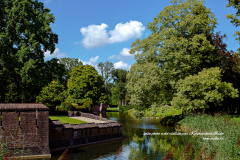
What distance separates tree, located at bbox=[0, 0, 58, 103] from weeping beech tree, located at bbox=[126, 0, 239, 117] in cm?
1163

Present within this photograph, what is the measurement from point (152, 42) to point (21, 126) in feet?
66.9

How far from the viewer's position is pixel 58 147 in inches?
599

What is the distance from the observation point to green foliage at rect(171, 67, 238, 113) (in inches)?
958

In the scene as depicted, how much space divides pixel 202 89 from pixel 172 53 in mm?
5668

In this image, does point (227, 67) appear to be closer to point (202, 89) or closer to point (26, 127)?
point (202, 89)

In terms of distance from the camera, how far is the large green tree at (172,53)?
86.5 ft

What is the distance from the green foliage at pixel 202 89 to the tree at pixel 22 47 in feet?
54.1

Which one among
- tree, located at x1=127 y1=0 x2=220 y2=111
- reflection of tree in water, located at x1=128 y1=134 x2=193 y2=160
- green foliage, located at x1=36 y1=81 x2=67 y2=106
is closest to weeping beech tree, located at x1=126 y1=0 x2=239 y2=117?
tree, located at x1=127 y1=0 x2=220 y2=111

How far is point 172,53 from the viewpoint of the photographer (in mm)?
26594

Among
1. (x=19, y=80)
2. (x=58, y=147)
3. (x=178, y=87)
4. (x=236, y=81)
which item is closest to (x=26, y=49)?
(x=19, y=80)

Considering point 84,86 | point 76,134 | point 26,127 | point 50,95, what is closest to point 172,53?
point 76,134

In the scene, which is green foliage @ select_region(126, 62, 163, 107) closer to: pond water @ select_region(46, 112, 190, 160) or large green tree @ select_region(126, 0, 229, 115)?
large green tree @ select_region(126, 0, 229, 115)

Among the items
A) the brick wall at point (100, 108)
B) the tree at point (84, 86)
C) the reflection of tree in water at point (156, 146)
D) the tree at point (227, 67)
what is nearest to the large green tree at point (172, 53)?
the tree at point (227, 67)

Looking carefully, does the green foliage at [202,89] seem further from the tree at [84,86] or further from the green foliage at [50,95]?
the tree at [84,86]
